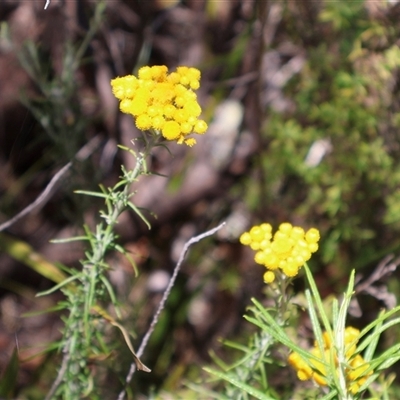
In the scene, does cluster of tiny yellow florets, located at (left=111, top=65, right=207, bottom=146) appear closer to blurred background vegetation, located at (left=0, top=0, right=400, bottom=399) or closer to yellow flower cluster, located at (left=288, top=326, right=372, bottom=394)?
yellow flower cluster, located at (left=288, top=326, right=372, bottom=394)

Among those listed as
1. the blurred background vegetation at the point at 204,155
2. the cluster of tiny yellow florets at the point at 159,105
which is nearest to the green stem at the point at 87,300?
the cluster of tiny yellow florets at the point at 159,105

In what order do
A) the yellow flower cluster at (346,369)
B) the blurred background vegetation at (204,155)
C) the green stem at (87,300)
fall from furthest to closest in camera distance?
the blurred background vegetation at (204,155)
the green stem at (87,300)
the yellow flower cluster at (346,369)

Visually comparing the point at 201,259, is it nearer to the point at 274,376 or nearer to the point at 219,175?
the point at 219,175

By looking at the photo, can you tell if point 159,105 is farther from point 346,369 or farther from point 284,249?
point 346,369

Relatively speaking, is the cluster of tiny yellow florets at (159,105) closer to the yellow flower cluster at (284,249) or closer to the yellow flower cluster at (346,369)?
the yellow flower cluster at (284,249)

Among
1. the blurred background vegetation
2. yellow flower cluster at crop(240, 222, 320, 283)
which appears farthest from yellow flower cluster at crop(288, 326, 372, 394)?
the blurred background vegetation

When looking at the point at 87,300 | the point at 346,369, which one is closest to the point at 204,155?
the point at 87,300
